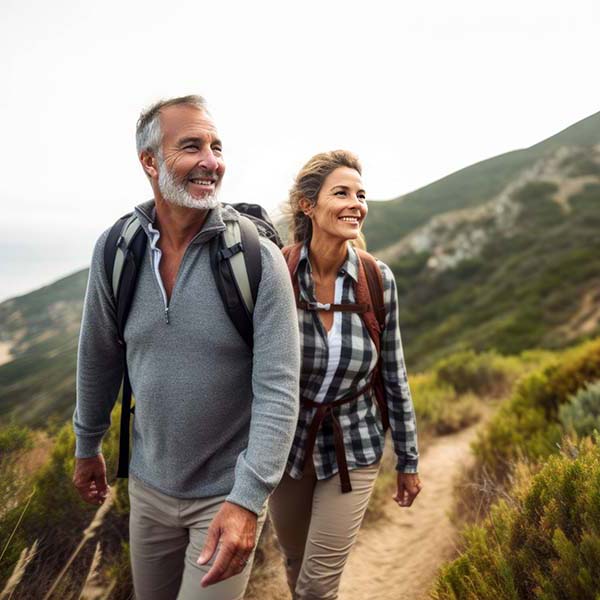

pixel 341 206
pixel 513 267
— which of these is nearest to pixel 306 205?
pixel 341 206

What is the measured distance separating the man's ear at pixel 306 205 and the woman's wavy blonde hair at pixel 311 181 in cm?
1

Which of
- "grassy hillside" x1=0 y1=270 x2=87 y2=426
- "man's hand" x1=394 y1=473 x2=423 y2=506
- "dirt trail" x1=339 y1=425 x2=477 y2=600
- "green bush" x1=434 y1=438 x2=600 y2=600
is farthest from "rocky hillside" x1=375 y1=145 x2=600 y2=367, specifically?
"man's hand" x1=394 y1=473 x2=423 y2=506

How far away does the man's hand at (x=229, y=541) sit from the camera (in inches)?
61.6

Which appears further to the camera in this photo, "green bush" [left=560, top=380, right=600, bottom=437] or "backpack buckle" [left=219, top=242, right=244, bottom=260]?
"green bush" [left=560, top=380, right=600, bottom=437]

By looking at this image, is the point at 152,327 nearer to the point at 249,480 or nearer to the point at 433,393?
the point at 249,480

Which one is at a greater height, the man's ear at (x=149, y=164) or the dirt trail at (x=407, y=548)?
the man's ear at (x=149, y=164)

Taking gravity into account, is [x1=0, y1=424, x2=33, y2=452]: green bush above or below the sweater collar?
below

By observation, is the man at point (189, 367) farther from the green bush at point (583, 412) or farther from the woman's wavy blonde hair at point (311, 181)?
the green bush at point (583, 412)

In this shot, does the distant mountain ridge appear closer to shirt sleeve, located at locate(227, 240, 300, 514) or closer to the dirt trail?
shirt sleeve, located at locate(227, 240, 300, 514)

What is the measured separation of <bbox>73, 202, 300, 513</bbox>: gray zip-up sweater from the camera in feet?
5.84

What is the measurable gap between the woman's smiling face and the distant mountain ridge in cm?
196

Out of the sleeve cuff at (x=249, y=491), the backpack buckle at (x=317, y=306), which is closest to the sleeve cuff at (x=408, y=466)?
the backpack buckle at (x=317, y=306)

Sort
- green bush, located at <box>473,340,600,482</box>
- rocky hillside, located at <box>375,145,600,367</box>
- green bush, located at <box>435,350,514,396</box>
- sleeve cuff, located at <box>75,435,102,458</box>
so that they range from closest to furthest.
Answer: sleeve cuff, located at <box>75,435,102,458</box>
green bush, located at <box>473,340,600,482</box>
green bush, located at <box>435,350,514,396</box>
rocky hillside, located at <box>375,145,600,367</box>

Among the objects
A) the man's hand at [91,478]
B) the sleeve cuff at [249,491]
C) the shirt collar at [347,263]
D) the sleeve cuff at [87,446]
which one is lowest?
the sleeve cuff at [249,491]
